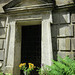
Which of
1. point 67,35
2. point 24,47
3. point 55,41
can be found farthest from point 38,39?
point 67,35

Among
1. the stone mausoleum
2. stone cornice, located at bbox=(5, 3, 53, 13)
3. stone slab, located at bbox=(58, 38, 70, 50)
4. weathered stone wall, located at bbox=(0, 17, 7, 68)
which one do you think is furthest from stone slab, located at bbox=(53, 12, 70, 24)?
weathered stone wall, located at bbox=(0, 17, 7, 68)

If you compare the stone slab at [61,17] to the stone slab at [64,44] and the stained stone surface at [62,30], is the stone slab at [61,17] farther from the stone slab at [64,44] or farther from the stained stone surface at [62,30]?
the stone slab at [64,44]

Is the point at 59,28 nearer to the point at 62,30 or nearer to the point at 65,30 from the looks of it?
the point at 62,30

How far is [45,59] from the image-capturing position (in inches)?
195

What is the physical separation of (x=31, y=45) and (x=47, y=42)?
6.80 feet

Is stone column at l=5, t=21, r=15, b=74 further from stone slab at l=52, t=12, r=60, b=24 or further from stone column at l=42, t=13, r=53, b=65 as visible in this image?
stone slab at l=52, t=12, r=60, b=24

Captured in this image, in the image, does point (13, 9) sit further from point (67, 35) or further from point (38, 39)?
point (67, 35)

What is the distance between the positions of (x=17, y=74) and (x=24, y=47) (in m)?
1.88

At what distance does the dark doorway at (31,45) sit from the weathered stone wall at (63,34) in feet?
5.87

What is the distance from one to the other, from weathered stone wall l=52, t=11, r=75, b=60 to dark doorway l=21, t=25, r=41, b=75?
5.87 feet

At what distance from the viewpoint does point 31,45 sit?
6.89m

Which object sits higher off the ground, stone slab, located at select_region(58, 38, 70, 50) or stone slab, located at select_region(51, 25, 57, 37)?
stone slab, located at select_region(51, 25, 57, 37)

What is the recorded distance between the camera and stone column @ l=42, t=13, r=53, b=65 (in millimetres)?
4914

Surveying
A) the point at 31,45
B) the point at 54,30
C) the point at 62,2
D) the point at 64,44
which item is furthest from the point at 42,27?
the point at 31,45
